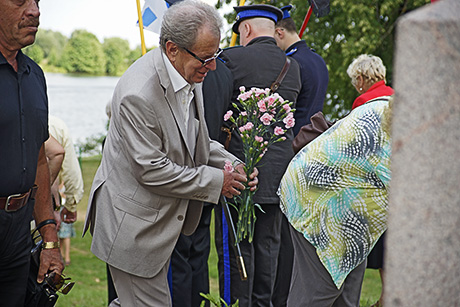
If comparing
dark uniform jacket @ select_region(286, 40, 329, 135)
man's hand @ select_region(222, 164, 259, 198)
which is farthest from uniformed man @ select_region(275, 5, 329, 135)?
man's hand @ select_region(222, 164, 259, 198)

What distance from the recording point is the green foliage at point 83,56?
1121 inches

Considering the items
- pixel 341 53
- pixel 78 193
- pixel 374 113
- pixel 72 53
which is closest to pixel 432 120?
pixel 374 113

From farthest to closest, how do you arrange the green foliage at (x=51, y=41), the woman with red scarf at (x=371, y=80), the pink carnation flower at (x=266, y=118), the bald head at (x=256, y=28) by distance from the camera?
the green foliage at (x=51, y=41)
the woman with red scarf at (x=371, y=80)
the bald head at (x=256, y=28)
the pink carnation flower at (x=266, y=118)

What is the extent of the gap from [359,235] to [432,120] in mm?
2190

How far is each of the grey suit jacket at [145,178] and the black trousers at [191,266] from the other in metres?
1.18

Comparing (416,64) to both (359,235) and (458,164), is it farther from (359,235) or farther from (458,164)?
(359,235)

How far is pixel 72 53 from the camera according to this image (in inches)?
1179

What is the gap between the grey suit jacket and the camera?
296 centimetres

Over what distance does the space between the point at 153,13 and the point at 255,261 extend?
2.00m

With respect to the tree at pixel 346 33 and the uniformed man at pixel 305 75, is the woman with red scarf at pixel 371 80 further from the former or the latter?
the tree at pixel 346 33

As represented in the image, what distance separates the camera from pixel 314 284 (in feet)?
11.1

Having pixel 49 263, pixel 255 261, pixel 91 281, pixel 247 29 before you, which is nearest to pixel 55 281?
pixel 49 263

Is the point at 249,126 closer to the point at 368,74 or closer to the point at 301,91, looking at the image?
the point at 301,91

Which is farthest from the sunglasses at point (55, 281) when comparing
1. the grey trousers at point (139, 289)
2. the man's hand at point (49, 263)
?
the grey trousers at point (139, 289)
